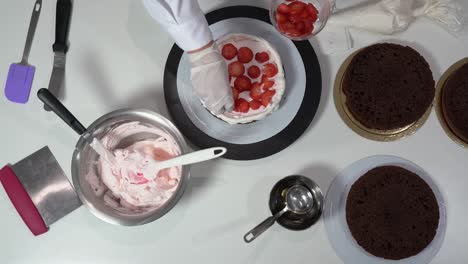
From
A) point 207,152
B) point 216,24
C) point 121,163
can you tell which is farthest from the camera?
point 216,24

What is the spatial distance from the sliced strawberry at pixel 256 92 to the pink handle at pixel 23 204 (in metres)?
0.53

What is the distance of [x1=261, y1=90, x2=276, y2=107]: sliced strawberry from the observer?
2.94 ft

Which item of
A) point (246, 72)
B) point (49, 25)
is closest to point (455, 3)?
point (246, 72)

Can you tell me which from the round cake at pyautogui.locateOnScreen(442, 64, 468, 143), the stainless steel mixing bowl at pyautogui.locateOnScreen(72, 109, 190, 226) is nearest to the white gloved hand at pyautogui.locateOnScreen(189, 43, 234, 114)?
the stainless steel mixing bowl at pyautogui.locateOnScreen(72, 109, 190, 226)

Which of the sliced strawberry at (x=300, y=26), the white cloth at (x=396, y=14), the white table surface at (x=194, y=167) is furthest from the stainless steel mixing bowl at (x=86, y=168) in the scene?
the white cloth at (x=396, y=14)

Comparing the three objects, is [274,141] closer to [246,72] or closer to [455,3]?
[246,72]

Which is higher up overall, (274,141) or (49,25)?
(49,25)

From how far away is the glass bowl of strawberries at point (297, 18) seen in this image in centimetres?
91

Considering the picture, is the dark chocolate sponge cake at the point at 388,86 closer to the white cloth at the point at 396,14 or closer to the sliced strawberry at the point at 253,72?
the white cloth at the point at 396,14

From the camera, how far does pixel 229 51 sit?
0.90 metres

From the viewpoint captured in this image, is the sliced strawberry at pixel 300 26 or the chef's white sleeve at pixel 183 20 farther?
the sliced strawberry at pixel 300 26

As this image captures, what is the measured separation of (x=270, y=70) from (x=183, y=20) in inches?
8.9

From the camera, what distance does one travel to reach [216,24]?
3.12 feet

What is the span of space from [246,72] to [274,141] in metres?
0.16
